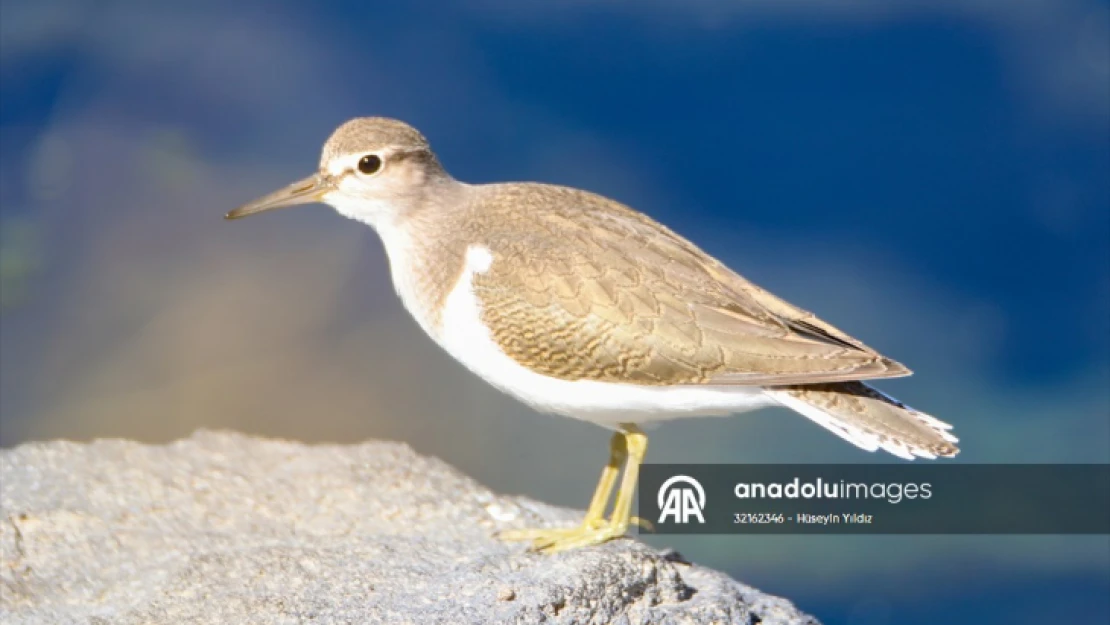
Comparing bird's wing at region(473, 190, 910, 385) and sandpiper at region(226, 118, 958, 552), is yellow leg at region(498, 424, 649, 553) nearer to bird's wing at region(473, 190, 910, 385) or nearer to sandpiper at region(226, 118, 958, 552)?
sandpiper at region(226, 118, 958, 552)

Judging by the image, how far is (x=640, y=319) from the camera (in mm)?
6043

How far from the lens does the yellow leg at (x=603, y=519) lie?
21.3 feet

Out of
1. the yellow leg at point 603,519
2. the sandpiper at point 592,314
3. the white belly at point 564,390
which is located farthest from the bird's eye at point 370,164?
the yellow leg at point 603,519

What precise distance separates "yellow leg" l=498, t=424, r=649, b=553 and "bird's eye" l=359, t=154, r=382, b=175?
175 centimetres

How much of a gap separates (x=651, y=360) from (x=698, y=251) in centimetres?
81

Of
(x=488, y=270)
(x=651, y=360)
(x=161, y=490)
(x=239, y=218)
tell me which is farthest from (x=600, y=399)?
(x=161, y=490)

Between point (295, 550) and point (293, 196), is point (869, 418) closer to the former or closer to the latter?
point (295, 550)

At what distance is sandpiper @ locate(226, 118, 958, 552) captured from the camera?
594 centimetres

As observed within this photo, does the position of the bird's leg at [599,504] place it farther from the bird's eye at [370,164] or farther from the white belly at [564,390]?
the bird's eye at [370,164]

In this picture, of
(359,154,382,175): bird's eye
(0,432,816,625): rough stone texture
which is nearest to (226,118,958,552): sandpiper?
(359,154,382,175): bird's eye

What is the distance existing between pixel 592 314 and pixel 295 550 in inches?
71.4

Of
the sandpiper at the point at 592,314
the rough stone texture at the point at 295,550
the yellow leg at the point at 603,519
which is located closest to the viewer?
the rough stone texture at the point at 295,550

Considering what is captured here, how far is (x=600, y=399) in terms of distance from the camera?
6.03 metres

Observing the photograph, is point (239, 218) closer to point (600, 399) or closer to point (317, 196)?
point (317, 196)
